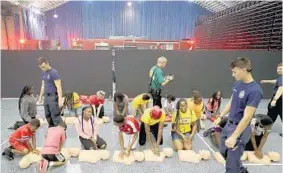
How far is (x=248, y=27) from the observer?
10.2 m

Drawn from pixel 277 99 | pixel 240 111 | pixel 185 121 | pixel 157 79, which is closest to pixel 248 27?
pixel 277 99

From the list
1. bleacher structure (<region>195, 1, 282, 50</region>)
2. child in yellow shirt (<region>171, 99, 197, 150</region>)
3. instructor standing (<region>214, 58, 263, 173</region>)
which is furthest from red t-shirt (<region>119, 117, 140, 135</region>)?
bleacher structure (<region>195, 1, 282, 50</region>)

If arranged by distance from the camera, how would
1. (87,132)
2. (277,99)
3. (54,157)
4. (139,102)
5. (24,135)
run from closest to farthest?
(54,157) < (24,135) < (87,132) < (277,99) < (139,102)

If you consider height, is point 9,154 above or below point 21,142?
below

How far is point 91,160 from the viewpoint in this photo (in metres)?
3.70

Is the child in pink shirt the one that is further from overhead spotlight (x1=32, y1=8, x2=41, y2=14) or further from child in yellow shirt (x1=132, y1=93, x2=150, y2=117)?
overhead spotlight (x1=32, y1=8, x2=41, y2=14)

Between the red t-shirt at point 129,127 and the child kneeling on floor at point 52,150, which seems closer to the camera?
the child kneeling on floor at point 52,150

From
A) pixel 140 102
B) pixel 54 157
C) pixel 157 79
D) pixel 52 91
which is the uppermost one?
pixel 157 79

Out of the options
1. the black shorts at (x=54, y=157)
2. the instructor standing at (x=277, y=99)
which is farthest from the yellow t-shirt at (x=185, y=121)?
the black shorts at (x=54, y=157)

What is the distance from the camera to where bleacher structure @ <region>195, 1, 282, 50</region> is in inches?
331

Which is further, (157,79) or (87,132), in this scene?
(157,79)

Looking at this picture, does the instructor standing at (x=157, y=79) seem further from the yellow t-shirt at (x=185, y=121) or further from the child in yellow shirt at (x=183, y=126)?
the yellow t-shirt at (x=185, y=121)

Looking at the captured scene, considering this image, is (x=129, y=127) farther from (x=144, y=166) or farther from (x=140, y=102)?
(x=140, y=102)

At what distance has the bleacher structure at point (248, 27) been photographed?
8.41 meters
